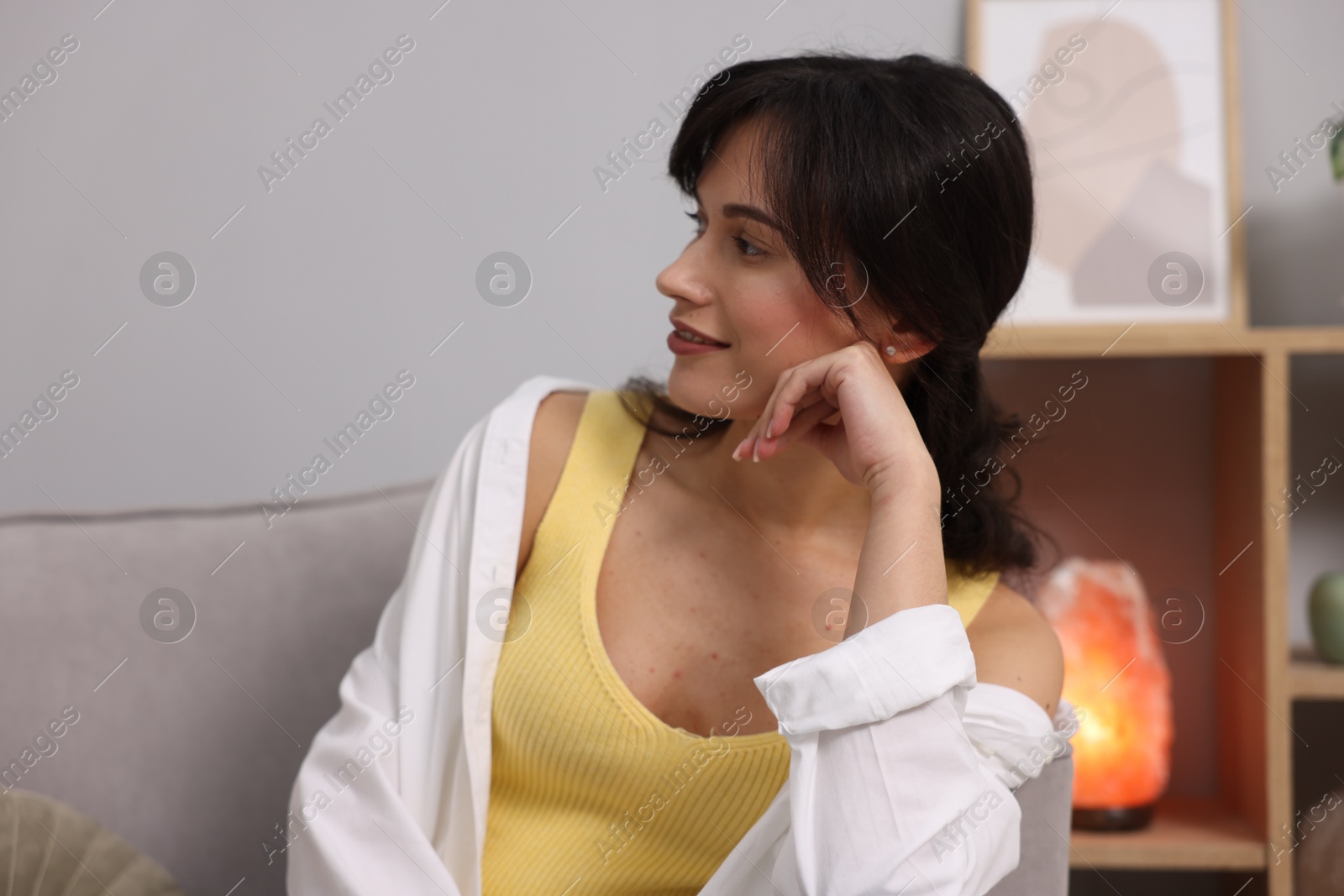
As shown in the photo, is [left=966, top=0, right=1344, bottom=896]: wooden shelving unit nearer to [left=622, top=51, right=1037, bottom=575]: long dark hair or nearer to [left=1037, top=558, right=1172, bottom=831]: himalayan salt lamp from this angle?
[left=1037, top=558, right=1172, bottom=831]: himalayan salt lamp

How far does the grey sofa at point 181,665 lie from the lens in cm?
118

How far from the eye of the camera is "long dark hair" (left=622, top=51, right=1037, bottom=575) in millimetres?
1012

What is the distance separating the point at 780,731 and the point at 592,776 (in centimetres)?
24

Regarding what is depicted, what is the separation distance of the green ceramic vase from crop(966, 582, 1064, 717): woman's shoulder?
0.69m

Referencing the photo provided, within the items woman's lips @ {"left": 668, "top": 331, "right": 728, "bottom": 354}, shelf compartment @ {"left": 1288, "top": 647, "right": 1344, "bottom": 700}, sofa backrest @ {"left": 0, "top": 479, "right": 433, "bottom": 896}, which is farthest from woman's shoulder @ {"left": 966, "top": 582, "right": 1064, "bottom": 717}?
sofa backrest @ {"left": 0, "top": 479, "right": 433, "bottom": 896}

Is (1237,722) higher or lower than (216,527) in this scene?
lower

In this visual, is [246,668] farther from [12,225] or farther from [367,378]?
[12,225]

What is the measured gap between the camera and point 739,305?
40.8 inches

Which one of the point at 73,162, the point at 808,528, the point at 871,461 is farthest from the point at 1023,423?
the point at 73,162

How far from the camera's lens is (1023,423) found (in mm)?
1816

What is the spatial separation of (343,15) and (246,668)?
3.65 ft

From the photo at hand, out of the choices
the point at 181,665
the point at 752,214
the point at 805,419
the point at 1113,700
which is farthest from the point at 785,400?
the point at 1113,700

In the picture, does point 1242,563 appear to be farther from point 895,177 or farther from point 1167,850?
point 895,177

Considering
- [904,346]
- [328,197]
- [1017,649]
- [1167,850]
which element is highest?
[328,197]
